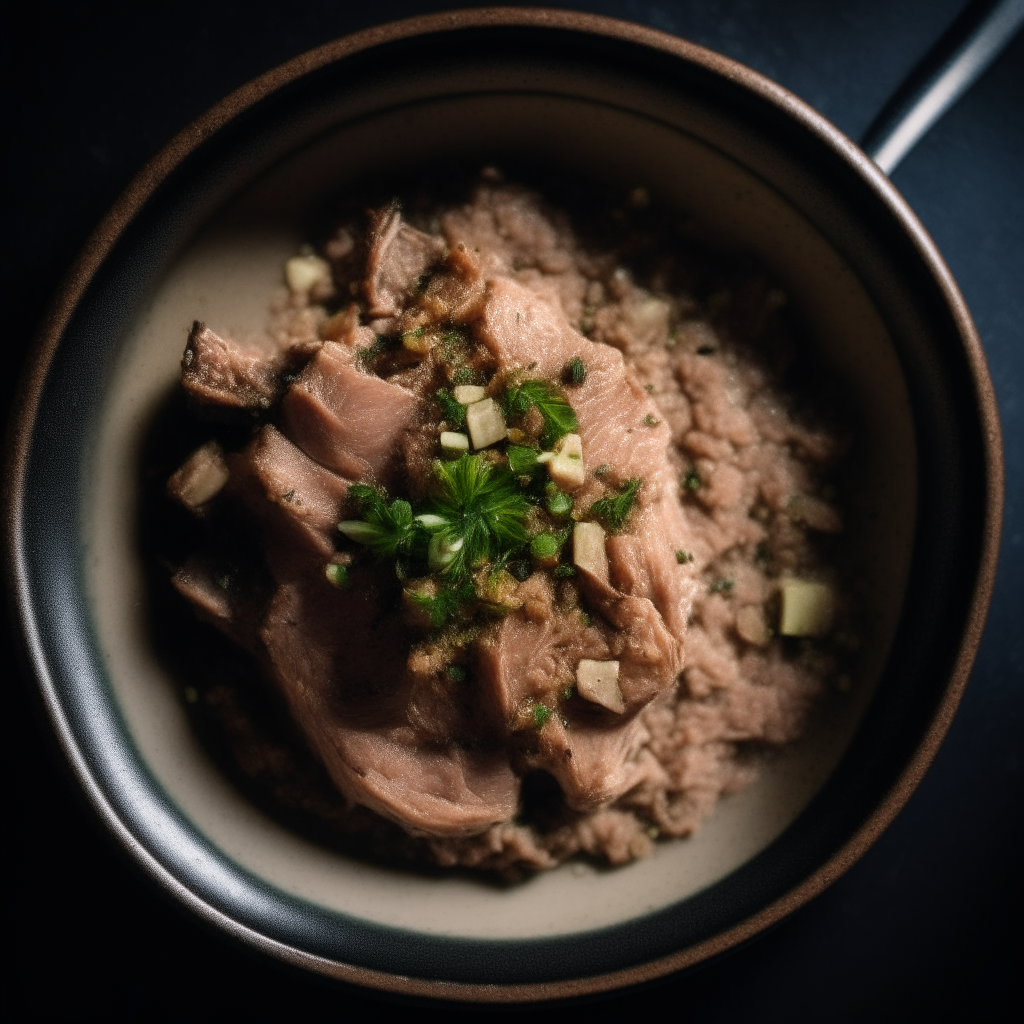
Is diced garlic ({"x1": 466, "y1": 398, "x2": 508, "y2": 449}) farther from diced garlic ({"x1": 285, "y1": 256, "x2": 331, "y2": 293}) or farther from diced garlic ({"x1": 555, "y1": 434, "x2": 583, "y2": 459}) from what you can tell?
diced garlic ({"x1": 285, "y1": 256, "x2": 331, "y2": 293})

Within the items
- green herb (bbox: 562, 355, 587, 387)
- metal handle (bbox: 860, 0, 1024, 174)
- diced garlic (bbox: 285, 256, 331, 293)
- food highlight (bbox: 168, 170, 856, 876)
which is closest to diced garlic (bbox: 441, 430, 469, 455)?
food highlight (bbox: 168, 170, 856, 876)

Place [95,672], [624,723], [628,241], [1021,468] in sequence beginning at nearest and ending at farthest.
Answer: [624,723] < [95,672] < [628,241] < [1021,468]

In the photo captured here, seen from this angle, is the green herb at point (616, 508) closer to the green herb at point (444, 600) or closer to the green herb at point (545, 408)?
the green herb at point (545, 408)

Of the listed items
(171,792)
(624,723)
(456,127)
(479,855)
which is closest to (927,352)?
(624,723)

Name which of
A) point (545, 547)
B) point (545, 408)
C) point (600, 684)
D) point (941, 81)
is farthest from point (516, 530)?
point (941, 81)

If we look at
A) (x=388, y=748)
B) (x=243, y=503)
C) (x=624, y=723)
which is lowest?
(x=388, y=748)

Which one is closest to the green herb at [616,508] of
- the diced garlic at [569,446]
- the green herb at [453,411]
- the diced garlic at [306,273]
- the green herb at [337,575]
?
the diced garlic at [569,446]

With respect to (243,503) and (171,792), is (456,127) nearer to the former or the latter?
(243,503)
